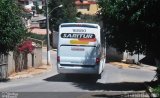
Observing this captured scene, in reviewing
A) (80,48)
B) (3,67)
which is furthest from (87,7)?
(80,48)

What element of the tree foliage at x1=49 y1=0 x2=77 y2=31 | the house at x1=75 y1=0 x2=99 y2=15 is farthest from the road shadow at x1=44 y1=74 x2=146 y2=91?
the house at x1=75 y1=0 x2=99 y2=15

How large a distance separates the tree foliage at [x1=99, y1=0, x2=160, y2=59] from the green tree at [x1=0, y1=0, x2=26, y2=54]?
21.2ft

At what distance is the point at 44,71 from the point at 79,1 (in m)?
97.7

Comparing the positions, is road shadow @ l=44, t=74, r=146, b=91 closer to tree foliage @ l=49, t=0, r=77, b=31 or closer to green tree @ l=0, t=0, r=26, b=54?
green tree @ l=0, t=0, r=26, b=54

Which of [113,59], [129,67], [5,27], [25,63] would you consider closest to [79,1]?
[113,59]

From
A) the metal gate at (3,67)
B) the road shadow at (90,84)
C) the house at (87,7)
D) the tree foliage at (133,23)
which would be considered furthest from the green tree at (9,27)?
the house at (87,7)

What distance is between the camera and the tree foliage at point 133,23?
84.7ft

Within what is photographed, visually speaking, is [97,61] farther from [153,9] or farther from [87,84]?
[153,9]

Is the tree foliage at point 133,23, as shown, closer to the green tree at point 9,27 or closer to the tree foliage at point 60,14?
the green tree at point 9,27

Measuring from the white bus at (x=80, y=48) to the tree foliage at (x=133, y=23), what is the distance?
3210 mm

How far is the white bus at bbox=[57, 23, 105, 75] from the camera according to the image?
31.2 meters

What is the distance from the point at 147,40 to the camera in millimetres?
26547

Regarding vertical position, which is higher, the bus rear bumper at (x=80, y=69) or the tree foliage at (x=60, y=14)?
the tree foliage at (x=60, y=14)

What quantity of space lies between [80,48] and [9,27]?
4.53 metres
